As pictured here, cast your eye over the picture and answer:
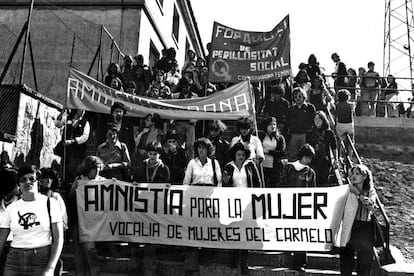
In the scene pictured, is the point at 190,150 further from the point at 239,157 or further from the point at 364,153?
the point at 364,153

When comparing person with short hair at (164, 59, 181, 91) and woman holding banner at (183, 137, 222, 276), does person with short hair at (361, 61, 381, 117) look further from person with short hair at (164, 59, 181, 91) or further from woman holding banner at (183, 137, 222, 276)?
woman holding banner at (183, 137, 222, 276)

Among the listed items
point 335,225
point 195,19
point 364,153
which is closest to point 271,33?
point 335,225

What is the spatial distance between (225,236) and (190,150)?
2879 millimetres

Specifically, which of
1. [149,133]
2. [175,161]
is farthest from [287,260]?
[149,133]

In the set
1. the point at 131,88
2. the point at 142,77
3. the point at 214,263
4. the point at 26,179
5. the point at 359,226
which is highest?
the point at 142,77

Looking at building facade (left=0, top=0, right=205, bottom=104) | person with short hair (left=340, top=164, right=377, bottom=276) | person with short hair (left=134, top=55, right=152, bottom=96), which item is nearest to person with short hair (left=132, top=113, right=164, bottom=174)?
person with short hair (left=134, top=55, right=152, bottom=96)

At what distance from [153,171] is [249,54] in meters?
3.23

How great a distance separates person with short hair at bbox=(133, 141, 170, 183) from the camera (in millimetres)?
7074

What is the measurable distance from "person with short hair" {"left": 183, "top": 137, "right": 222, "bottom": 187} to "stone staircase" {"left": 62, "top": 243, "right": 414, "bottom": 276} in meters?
0.99

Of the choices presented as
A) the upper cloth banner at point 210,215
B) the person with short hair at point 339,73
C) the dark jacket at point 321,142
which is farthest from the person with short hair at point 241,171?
the person with short hair at point 339,73

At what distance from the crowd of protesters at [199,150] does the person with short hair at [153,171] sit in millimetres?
14

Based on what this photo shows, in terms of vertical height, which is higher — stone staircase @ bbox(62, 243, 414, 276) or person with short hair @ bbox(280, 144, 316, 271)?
person with short hair @ bbox(280, 144, 316, 271)

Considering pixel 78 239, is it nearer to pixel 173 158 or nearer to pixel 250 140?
pixel 173 158

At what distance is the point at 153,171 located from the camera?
714 cm
